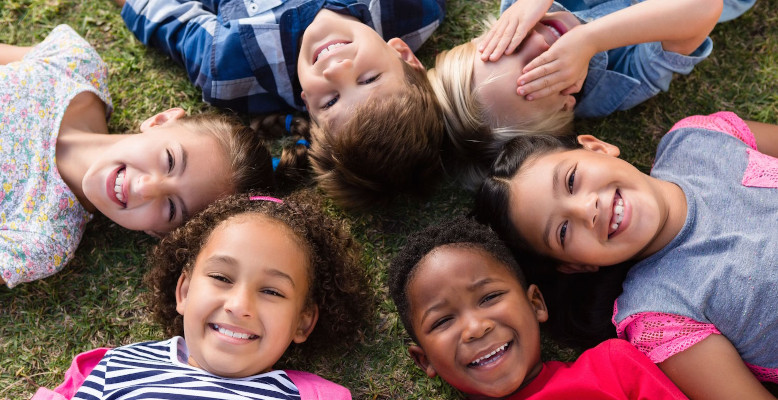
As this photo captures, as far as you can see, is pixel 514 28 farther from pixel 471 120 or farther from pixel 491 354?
pixel 491 354

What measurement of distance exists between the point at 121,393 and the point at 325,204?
3.94ft

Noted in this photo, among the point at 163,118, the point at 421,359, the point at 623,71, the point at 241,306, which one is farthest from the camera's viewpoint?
the point at 623,71

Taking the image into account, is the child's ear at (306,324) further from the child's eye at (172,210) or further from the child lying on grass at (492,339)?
the child's eye at (172,210)

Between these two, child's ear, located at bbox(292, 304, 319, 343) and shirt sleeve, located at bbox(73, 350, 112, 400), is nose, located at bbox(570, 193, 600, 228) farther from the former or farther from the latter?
shirt sleeve, located at bbox(73, 350, 112, 400)

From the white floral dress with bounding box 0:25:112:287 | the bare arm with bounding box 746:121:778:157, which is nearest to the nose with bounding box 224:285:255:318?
the white floral dress with bounding box 0:25:112:287

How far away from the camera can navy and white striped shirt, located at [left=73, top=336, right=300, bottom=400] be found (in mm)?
2318

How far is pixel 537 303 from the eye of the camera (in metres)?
2.52

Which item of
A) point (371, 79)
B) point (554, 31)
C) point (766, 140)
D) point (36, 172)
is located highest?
point (554, 31)

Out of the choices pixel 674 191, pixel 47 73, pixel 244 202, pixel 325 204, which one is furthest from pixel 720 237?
pixel 47 73

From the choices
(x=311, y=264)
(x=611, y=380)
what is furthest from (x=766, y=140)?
(x=311, y=264)

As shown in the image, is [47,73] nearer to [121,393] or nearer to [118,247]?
[118,247]

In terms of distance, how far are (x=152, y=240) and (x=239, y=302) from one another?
0.98 metres

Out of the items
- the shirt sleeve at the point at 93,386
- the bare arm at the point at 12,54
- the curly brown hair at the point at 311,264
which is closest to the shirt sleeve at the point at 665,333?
the curly brown hair at the point at 311,264

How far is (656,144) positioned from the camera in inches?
120
